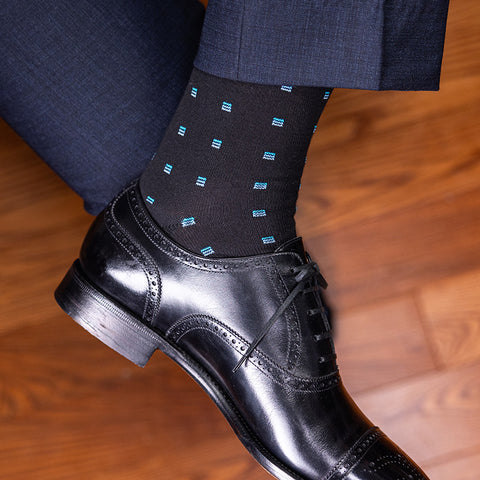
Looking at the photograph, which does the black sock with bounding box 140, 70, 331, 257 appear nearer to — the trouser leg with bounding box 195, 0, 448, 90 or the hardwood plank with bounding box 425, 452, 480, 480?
the trouser leg with bounding box 195, 0, 448, 90

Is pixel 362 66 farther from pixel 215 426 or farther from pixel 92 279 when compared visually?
pixel 215 426

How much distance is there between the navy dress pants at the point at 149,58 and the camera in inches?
19.0

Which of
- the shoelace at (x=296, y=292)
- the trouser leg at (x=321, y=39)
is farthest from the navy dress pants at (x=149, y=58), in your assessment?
the shoelace at (x=296, y=292)

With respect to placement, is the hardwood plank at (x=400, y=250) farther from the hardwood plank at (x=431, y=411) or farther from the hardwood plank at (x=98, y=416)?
the hardwood plank at (x=98, y=416)

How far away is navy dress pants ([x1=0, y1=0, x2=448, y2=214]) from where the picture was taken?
0.48 meters

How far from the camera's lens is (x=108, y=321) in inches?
24.5

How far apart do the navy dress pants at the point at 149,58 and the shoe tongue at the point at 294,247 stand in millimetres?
205

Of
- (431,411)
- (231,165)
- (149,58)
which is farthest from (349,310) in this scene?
(149,58)

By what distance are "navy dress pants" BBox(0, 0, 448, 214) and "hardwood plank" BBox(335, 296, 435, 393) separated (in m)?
0.39

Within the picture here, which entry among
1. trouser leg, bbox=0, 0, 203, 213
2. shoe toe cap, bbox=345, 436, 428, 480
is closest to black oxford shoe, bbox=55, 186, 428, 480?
shoe toe cap, bbox=345, 436, 428, 480

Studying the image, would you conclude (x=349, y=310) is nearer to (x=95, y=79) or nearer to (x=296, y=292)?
(x=296, y=292)

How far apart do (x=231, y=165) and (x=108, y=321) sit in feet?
0.83

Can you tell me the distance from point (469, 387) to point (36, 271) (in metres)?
0.72

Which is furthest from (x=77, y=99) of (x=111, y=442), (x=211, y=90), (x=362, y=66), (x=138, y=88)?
(x=111, y=442)
